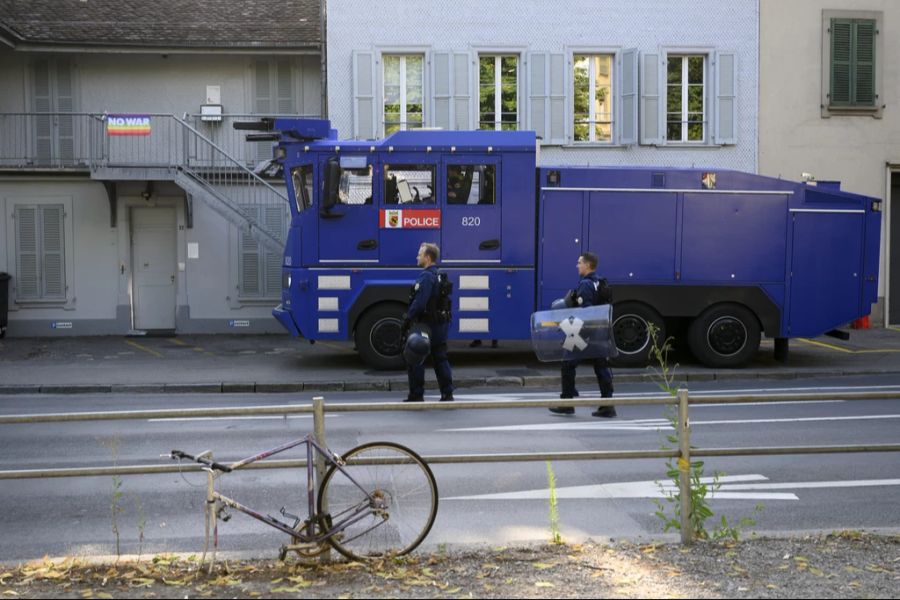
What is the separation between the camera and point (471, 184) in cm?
1667

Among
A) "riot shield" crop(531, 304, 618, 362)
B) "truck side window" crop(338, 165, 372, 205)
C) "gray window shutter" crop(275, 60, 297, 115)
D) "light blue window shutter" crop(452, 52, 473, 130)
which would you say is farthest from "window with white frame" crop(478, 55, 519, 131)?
"riot shield" crop(531, 304, 618, 362)

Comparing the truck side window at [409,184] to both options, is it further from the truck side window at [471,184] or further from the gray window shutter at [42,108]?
the gray window shutter at [42,108]

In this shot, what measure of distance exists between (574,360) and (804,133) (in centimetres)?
1297

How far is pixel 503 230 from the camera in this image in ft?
54.7

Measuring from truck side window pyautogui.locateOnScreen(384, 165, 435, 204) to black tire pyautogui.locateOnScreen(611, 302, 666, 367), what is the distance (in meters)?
3.43

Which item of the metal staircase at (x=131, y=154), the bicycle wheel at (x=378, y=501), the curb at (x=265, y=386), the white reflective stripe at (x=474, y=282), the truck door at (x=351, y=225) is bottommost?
the curb at (x=265, y=386)

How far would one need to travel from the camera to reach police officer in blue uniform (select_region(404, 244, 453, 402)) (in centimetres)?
1315

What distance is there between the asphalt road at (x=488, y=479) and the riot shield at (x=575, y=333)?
72 cm

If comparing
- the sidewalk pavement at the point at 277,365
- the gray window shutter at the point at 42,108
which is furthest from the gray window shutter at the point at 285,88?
the sidewalk pavement at the point at 277,365

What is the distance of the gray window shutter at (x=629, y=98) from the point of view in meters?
22.1

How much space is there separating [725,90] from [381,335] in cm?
1019

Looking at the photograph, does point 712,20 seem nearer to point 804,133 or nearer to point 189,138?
point 804,133

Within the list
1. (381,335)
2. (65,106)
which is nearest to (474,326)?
(381,335)

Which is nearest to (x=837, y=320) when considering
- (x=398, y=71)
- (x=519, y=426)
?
(x=519, y=426)
